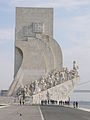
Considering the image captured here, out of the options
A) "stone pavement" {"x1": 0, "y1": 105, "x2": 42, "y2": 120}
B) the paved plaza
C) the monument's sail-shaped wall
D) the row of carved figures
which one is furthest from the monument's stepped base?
"stone pavement" {"x1": 0, "y1": 105, "x2": 42, "y2": 120}

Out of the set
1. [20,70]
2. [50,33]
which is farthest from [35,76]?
[50,33]

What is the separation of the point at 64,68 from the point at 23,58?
16.3 feet

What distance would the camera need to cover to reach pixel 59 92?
147ft

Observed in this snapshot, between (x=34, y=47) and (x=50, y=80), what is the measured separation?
5019mm

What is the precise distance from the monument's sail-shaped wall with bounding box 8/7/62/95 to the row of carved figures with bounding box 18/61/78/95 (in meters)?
1.69

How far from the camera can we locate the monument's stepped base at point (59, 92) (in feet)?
146

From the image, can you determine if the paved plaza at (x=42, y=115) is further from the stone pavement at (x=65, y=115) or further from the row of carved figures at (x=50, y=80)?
the row of carved figures at (x=50, y=80)

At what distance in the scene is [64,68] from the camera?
47938mm

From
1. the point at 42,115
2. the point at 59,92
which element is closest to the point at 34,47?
the point at 59,92

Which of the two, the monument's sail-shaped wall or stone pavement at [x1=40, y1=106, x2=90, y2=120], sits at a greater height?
the monument's sail-shaped wall

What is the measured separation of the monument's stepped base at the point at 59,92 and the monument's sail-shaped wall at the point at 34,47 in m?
3.32

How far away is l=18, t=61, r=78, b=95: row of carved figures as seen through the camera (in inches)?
1762

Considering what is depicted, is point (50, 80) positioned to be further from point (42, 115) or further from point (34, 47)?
point (42, 115)

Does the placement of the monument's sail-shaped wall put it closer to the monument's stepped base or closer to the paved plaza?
the monument's stepped base
